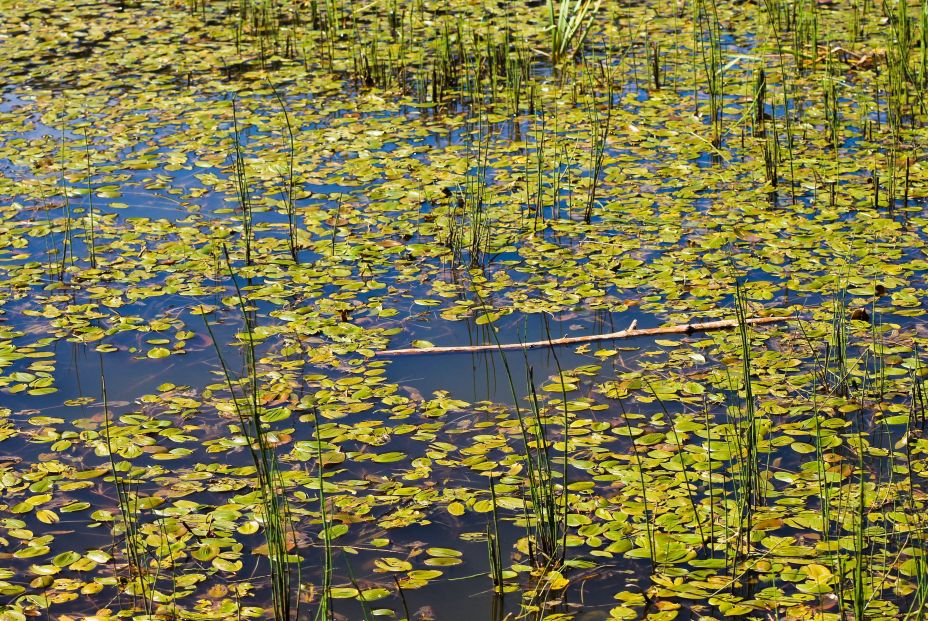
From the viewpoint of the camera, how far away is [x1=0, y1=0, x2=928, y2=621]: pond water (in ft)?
7.50

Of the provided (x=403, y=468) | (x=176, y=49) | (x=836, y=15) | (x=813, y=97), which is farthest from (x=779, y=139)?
(x=176, y=49)

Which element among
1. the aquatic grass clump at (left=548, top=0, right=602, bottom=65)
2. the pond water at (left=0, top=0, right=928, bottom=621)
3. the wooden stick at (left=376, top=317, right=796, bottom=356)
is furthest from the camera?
the aquatic grass clump at (left=548, top=0, right=602, bottom=65)

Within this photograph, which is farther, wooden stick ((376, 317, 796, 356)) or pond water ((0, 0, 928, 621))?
wooden stick ((376, 317, 796, 356))

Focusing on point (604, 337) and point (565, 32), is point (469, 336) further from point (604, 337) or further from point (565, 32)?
point (565, 32)

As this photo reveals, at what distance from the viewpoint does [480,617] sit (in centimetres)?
220

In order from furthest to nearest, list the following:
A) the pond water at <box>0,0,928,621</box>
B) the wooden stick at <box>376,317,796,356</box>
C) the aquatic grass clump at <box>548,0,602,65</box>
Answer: the aquatic grass clump at <box>548,0,602,65</box>, the wooden stick at <box>376,317,796,356</box>, the pond water at <box>0,0,928,621</box>

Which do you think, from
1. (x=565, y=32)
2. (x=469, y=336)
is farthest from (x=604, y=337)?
(x=565, y=32)

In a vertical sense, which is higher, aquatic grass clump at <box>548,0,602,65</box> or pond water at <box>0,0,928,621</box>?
aquatic grass clump at <box>548,0,602,65</box>

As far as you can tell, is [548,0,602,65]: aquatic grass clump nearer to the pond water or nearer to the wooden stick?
the pond water

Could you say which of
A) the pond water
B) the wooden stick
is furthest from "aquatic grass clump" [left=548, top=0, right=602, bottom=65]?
the wooden stick

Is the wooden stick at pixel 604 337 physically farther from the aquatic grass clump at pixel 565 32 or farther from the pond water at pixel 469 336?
the aquatic grass clump at pixel 565 32

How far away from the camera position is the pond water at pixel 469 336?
229 cm

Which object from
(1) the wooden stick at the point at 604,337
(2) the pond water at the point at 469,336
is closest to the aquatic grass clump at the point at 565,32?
(2) the pond water at the point at 469,336

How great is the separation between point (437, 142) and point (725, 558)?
3.01 meters
